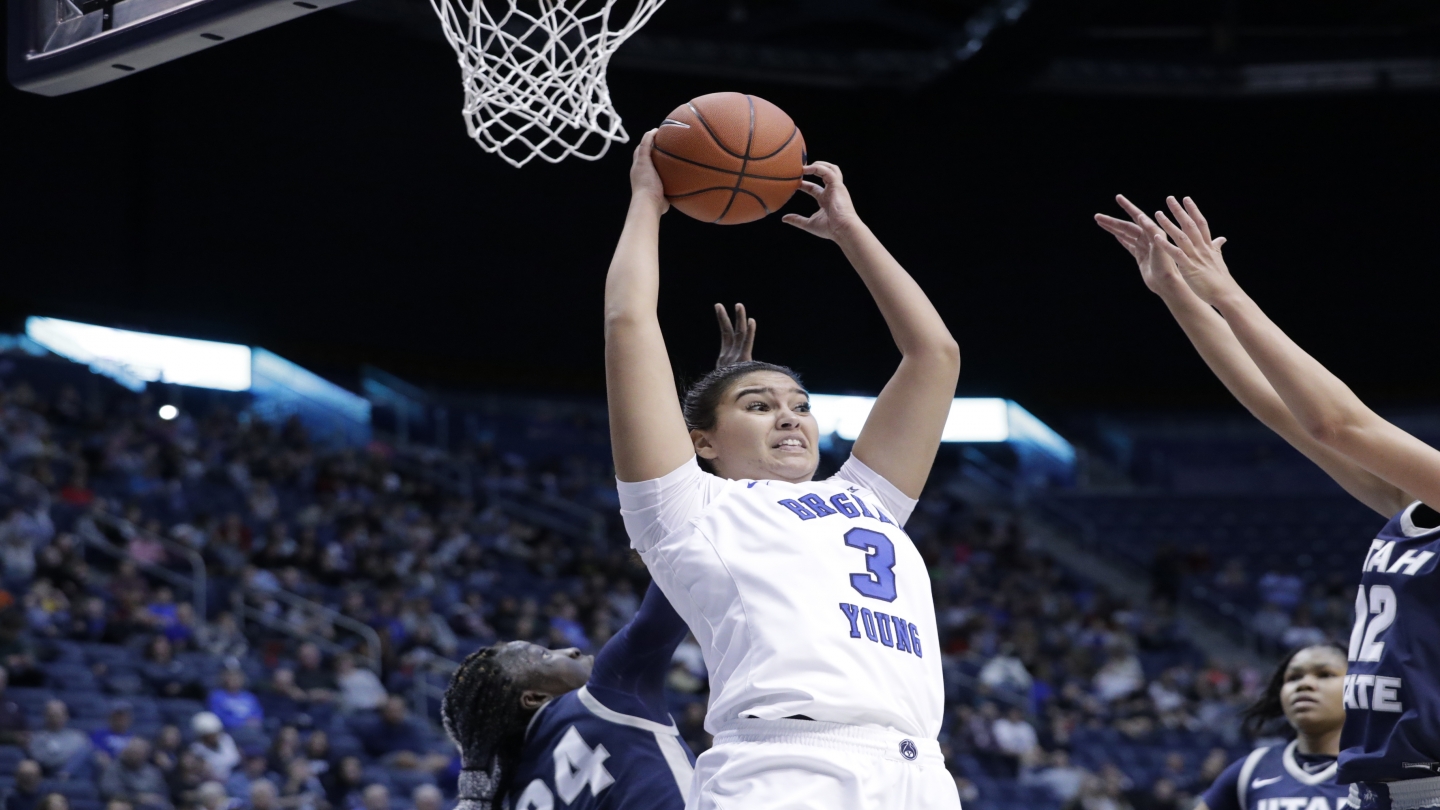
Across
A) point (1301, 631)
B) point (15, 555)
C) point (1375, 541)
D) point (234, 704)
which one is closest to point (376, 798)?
point (234, 704)

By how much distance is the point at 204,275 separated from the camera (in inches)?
699

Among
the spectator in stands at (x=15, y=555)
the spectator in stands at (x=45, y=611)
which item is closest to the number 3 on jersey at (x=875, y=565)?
the spectator in stands at (x=45, y=611)

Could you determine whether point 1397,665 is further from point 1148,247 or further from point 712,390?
point 712,390

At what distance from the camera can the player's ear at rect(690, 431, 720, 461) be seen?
2.77m

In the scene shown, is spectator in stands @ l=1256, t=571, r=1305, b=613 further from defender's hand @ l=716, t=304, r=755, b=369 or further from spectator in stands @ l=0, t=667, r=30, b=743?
defender's hand @ l=716, t=304, r=755, b=369

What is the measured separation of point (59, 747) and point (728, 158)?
7.62 metres

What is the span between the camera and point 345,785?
9.70m

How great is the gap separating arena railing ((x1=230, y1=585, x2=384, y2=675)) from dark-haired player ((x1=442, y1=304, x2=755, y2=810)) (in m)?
8.53

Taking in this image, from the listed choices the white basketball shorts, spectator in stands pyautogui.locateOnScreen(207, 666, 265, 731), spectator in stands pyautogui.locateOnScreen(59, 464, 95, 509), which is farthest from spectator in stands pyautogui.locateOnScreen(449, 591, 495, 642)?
the white basketball shorts

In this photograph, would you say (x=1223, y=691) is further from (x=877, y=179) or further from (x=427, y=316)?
(x=427, y=316)

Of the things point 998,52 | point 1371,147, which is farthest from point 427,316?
point 1371,147

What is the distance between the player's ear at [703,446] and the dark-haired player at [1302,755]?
86.9 inches

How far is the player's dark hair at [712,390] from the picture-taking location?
278 centimetres

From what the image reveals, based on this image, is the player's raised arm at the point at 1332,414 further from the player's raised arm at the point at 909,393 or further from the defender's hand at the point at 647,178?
the defender's hand at the point at 647,178
